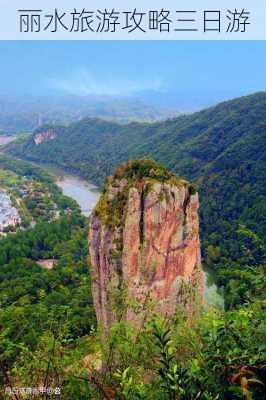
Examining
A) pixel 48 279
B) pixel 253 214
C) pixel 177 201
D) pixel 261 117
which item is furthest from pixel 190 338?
pixel 261 117

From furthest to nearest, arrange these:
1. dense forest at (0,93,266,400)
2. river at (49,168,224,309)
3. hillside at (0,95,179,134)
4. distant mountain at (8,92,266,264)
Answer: hillside at (0,95,179,134)
river at (49,168,224,309)
distant mountain at (8,92,266,264)
dense forest at (0,93,266,400)

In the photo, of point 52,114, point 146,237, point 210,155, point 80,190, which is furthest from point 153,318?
point 52,114

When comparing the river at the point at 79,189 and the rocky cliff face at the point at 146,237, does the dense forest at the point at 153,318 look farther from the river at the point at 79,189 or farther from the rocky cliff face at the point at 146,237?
the river at the point at 79,189

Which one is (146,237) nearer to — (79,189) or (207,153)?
(207,153)

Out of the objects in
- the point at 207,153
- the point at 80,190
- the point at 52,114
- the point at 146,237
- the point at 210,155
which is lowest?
the point at 80,190

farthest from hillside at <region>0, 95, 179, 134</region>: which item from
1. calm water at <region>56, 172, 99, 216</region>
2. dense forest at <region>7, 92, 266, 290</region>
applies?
calm water at <region>56, 172, 99, 216</region>

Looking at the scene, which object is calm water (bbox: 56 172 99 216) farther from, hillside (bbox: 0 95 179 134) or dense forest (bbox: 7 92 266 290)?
hillside (bbox: 0 95 179 134)
